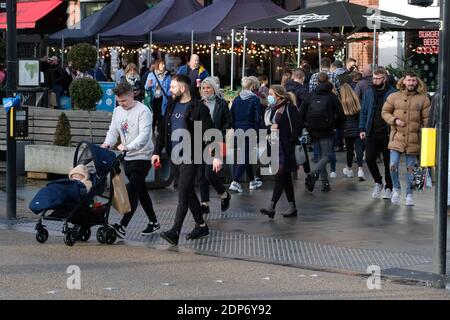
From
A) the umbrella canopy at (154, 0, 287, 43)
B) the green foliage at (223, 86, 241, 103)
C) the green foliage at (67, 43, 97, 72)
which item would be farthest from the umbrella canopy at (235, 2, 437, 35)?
the green foliage at (67, 43, 97, 72)

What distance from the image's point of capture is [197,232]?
12.0 m

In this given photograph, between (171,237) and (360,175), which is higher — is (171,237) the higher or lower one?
the lower one

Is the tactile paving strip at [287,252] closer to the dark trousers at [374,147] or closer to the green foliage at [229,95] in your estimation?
the dark trousers at [374,147]

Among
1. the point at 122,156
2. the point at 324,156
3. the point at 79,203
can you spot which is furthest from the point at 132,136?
the point at 324,156

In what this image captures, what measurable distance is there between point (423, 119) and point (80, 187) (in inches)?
209

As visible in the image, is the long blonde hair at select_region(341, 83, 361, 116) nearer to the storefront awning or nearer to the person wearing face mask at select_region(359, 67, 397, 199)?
the person wearing face mask at select_region(359, 67, 397, 199)

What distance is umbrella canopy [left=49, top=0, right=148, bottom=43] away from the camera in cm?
2873

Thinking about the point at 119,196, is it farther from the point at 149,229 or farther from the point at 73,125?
the point at 73,125

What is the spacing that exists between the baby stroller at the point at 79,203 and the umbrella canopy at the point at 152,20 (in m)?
15.0

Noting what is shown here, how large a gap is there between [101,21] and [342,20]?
10.0 m
